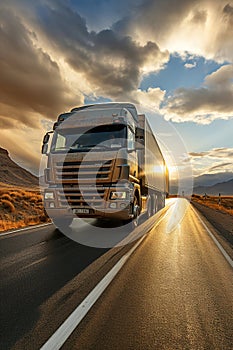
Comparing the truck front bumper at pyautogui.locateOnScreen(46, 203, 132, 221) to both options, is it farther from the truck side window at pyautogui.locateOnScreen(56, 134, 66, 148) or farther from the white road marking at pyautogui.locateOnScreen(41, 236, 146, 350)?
the white road marking at pyautogui.locateOnScreen(41, 236, 146, 350)

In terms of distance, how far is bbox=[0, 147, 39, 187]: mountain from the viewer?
Result: 308 ft

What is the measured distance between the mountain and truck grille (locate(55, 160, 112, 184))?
84.6m

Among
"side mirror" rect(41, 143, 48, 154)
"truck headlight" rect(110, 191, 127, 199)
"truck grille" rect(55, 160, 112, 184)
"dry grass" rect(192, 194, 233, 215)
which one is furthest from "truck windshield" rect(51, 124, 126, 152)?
"dry grass" rect(192, 194, 233, 215)

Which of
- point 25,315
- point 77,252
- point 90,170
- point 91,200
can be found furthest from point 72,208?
point 25,315

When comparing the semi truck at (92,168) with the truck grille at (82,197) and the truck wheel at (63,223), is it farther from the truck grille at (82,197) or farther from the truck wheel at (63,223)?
the truck wheel at (63,223)

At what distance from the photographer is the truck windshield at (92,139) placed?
30.2ft

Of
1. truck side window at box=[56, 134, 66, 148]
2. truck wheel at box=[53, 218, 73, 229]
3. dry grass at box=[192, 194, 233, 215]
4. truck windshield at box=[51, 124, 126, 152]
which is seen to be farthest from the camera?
dry grass at box=[192, 194, 233, 215]

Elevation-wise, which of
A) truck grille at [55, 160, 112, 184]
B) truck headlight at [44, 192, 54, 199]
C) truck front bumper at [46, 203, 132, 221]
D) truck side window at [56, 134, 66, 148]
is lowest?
truck front bumper at [46, 203, 132, 221]

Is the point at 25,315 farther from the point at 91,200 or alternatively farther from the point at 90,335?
the point at 91,200

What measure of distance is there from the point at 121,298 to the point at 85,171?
5217 mm

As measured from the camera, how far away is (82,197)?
8.96m

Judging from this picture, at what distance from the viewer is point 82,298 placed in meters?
4.03

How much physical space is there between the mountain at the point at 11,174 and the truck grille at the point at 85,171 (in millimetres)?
84570

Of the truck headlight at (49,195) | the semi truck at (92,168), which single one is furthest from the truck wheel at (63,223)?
the truck headlight at (49,195)
